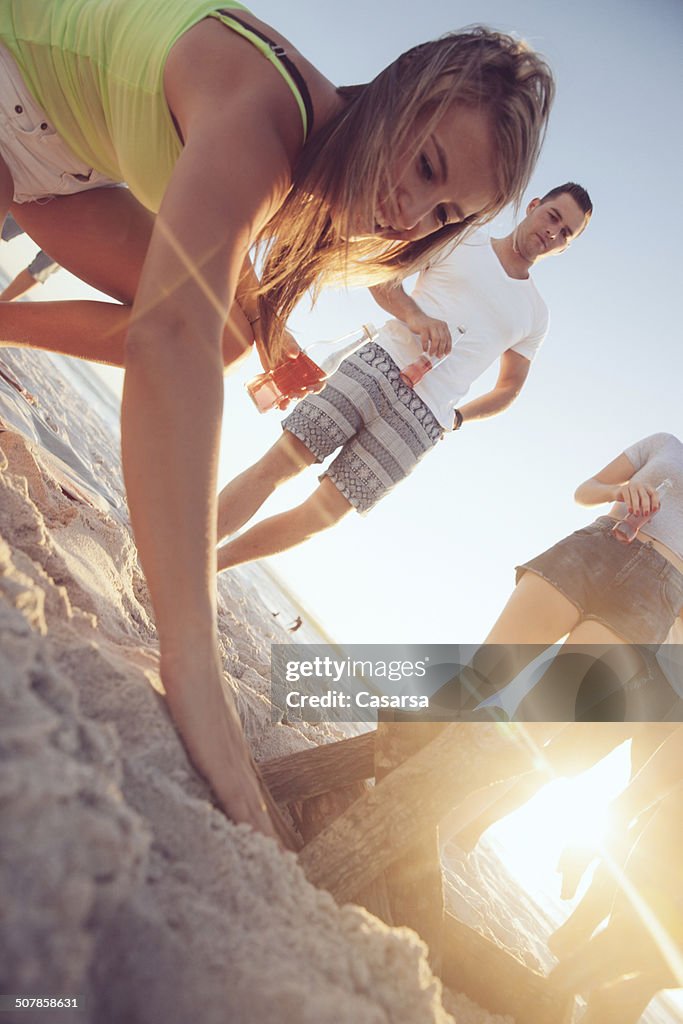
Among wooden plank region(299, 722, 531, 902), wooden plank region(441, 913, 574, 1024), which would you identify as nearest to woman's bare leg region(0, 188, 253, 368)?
wooden plank region(299, 722, 531, 902)

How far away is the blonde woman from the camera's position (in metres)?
0.85

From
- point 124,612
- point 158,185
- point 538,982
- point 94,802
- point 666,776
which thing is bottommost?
point 538,982

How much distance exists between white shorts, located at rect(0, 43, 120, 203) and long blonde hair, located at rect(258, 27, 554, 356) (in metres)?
0.47

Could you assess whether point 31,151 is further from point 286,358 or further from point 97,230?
point 286,358

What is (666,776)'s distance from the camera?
7.28 feet

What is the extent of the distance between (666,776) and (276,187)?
7.58ft

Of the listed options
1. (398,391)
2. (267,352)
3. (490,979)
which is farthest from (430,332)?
(490,979)

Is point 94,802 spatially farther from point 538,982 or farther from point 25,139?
point 538,982

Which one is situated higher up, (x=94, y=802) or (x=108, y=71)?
(x=108, y=71)

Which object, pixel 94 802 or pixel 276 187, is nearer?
pixel 94 802

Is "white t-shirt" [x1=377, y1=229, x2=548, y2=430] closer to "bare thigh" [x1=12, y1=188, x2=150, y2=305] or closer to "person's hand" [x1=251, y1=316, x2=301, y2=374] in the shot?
"person's hand" [x1=251, y1=316, x2=301, y2=374]

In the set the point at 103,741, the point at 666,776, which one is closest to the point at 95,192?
the point at 103,741

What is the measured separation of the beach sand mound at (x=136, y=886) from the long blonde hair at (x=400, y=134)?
2.83 ft

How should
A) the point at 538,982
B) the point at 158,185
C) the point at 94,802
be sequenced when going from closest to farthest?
1. the point at 94,802
2. the point at 158,185
3. the point at 538,982
